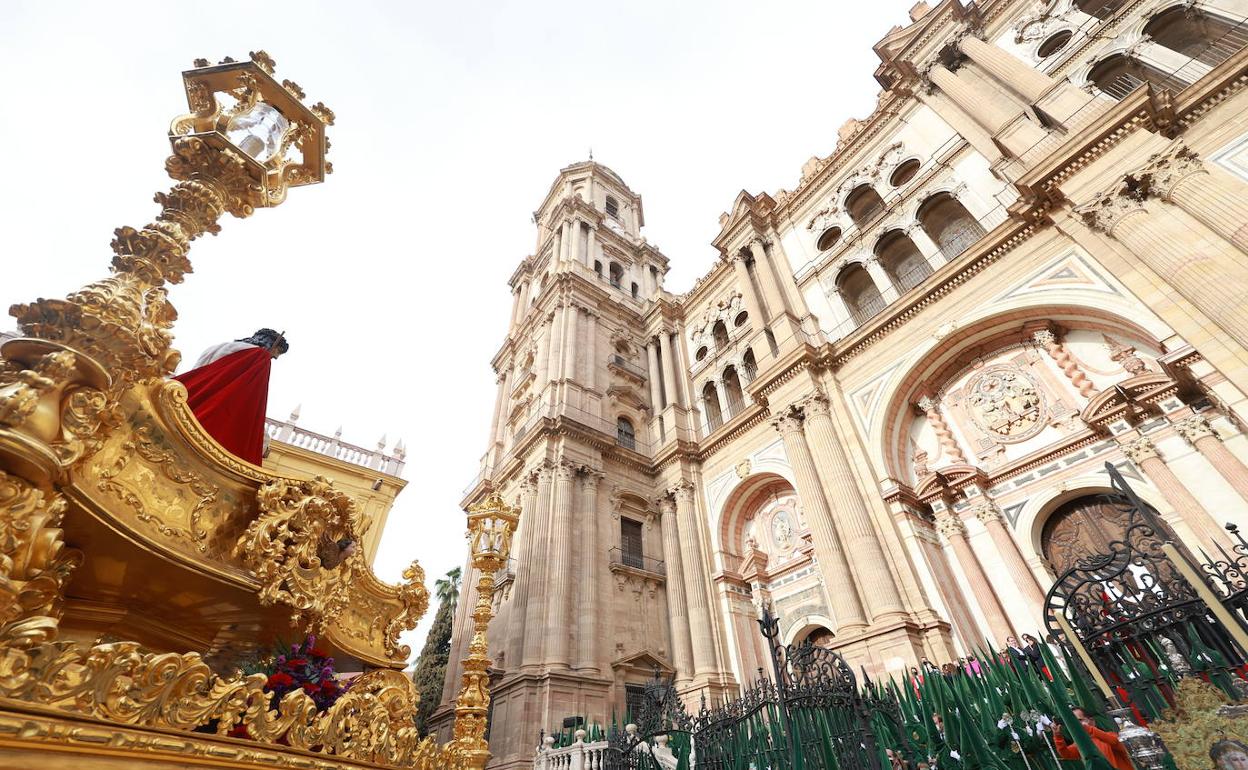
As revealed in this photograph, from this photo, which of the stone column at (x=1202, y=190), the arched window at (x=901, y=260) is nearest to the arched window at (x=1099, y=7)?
the arched window at (x=901, y=260)

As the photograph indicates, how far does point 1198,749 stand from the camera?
342cm

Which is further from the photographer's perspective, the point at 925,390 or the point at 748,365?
the point at 748,365

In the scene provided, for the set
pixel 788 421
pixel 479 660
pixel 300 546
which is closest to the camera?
pixel 300 546

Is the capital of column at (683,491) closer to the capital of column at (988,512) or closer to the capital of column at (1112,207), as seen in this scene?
the capital of column at (988,512)

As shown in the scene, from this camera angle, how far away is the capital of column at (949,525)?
35.5 feet

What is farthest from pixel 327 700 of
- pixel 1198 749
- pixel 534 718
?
pixel 534 718

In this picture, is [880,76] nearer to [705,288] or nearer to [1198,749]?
[705,288]

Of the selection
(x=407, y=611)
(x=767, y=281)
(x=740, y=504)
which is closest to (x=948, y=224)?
(x=767, y=281)

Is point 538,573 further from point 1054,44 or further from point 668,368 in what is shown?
point 1054,44

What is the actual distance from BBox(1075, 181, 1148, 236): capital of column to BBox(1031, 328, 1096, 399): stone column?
235 cm

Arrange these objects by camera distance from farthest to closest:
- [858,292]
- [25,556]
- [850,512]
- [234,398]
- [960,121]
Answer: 1. [858,292]
2. [960,121]
3. [850,512]
4. [234,398]
5. [25,556]

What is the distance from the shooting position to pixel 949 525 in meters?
10.9

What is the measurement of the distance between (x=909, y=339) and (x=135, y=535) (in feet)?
46.5

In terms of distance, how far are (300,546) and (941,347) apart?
1333 centimetres
